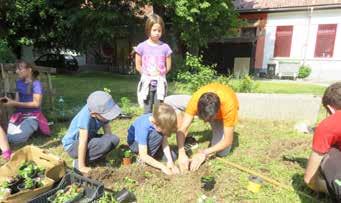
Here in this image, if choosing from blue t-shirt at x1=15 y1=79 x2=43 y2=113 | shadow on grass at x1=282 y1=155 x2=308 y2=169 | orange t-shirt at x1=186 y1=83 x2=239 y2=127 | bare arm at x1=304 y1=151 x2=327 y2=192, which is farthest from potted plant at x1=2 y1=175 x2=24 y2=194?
shadow on grass at x1=282 y1=155 x2=308 y2=169

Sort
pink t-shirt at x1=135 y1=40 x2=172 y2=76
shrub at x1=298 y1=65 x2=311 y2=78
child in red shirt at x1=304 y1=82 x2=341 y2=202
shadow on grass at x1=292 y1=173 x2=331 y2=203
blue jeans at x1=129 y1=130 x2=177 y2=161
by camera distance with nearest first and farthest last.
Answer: child in red shirt at x1=304 y1=82 x2=341 y2=202 < shadow on grass at x1=292 y1=173 x2=331 y2=203 < blue jeans at x1=129 y1=130 x2=177 y2=161 < pink t-shirt at x1=135 y1=40 x2=172 y2=76 < shrub at x1=298 y1=65 x2=311 y2=78

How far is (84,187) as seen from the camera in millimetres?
2727

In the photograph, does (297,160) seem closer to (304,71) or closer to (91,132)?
(91,132)

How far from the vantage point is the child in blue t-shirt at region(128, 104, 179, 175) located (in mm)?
3316

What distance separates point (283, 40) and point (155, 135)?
16.9 m

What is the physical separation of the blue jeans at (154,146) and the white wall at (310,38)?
15715 mm

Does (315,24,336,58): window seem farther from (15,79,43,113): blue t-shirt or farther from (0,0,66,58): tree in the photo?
(15,79,43,113): blue t-shirt

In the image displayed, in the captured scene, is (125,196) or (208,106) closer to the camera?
(125,196)

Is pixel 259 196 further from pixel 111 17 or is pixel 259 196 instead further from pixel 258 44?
pixel 258 44

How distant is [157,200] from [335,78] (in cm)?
1671

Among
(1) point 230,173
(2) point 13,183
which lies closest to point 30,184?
(2) point 13,183

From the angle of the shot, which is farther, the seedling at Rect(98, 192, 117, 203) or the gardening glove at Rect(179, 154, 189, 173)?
the gardening glove at Rect(179, 154, 189, 173)

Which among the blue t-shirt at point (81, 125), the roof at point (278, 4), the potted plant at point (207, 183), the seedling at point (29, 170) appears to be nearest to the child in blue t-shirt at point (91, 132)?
the blue t-shirt at point (81, 125)

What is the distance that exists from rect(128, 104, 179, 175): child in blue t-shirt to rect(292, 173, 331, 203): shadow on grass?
1.21 m
